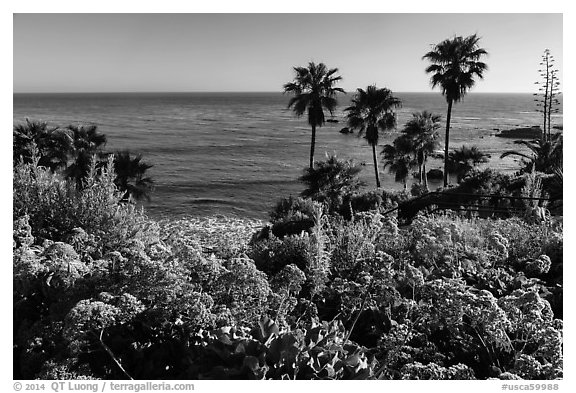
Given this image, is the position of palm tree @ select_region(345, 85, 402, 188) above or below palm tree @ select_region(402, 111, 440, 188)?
above

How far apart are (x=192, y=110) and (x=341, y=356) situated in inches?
4066

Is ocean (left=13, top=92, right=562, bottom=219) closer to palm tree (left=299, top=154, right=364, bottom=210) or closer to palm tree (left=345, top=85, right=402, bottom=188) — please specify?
palm tree (left=345, top=85, right=402, bottom=188)

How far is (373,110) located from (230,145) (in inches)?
1624

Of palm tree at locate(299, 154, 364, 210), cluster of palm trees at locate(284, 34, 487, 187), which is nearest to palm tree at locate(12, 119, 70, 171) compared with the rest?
palm tree at locate(299, 154, 364, 210)

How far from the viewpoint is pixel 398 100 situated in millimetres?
26766

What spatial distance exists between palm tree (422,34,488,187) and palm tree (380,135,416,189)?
11.3 feet

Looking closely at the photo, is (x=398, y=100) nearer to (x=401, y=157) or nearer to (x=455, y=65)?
(x=401, y=157)

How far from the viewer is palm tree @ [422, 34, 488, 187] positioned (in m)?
23.7

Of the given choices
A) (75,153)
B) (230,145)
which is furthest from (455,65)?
(230,145)
